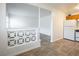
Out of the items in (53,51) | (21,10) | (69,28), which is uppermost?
(21,10)

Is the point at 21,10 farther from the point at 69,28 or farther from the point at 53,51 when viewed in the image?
the point at 69,28

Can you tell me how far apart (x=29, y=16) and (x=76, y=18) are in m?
3.04

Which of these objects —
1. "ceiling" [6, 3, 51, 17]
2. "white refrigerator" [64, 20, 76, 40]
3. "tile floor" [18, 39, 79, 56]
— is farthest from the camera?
"white refrigerator" [64, 20, 76, 40]

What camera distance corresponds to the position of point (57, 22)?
14.9ft

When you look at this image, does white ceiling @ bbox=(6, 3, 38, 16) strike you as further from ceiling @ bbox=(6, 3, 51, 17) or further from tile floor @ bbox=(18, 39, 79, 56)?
tile floor @ bbox=(18, 39, 79, 56)

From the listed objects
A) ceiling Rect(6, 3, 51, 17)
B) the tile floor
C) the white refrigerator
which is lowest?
the tile floor

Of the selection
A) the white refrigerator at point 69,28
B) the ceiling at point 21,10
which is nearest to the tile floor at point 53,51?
the ceiling at point 21,10

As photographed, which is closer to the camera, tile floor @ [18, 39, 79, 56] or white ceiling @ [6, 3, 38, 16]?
white ceiling @ [6, 3, 38, 16]

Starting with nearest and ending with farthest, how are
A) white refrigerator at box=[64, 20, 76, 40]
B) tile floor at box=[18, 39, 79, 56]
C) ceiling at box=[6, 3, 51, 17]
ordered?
1. ceiling at box=[6, 3, 51, 17]
2. tile floor at box=[18, 39, 79, 56]
3. white refrigerator at box=[64, 20, 76, 40]

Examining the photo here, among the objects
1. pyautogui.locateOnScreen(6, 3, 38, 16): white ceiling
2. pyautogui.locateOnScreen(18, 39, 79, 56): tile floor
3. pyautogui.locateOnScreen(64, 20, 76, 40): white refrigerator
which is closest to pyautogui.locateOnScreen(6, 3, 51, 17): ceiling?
pyautogui.locateOnScreen(6, 3, 38, 16): white ceiling

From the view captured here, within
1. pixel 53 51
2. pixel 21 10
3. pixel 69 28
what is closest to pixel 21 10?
pixel 21 10

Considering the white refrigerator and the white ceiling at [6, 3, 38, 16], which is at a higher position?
the white ceiling at [6, 3, 38, 16]

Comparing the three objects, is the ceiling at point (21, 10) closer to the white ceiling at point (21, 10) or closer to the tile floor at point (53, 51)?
the white ceiling at point (21, 10)

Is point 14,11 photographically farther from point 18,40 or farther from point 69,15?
point 69,15
